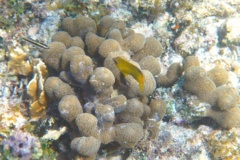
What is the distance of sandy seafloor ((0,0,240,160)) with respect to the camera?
3.59 m

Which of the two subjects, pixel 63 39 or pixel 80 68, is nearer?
pixel 80 68

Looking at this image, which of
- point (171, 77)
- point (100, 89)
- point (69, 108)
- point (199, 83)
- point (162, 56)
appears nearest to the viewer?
point (69, 108)

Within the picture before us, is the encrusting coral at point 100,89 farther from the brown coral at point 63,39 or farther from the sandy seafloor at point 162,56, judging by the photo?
the sandy seafloor at point 162,56

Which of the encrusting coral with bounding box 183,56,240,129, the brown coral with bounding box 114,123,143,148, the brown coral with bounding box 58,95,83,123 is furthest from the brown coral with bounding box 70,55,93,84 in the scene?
the encrusting coral with bounding box 183,56,240,129

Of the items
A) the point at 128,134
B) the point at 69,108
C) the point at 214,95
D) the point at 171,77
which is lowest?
the point at 128,134

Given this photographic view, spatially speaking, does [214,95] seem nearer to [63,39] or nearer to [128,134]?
[128,134]

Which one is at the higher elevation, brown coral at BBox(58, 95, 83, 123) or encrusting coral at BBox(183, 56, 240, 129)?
encrusting coral at BBox(183, 56, 240, 129)

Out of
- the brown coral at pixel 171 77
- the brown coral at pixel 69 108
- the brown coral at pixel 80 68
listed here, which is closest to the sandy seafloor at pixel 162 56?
the brown coral at pixel 171 77

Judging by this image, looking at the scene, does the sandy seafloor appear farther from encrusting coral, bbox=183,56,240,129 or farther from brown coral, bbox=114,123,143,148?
brown coral, bbox=114,123,143,148

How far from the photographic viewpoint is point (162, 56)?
4953mm

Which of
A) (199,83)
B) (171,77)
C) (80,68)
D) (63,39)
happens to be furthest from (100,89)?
(199,83)

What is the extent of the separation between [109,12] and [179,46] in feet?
6.11

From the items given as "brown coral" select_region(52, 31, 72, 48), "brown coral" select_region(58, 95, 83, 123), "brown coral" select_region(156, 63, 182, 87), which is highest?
"brown coral" select_region(52, 31, 72, 48)

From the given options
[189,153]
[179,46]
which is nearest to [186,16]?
[179,46]
